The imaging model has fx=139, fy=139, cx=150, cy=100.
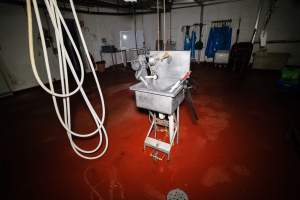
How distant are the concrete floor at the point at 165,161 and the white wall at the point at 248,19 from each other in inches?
128

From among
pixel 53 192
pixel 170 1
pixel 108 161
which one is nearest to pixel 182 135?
pixel 108 161

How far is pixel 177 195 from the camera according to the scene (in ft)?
4.47

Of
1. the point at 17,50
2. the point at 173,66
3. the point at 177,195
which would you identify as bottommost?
the point at 177,195

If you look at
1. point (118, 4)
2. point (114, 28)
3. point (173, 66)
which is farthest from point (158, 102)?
point (114, 28)

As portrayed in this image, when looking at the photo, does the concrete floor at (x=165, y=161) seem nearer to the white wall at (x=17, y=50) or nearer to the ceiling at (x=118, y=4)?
the white wall at (x=17, y=50)

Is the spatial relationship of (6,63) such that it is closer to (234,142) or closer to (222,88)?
(234,142)

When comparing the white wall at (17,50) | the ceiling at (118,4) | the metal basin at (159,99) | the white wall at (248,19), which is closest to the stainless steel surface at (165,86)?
the metal basin at (159,99)

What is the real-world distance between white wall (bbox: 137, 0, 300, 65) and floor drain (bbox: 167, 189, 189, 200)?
6.33 m

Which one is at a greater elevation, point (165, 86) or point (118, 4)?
point (118, 4)

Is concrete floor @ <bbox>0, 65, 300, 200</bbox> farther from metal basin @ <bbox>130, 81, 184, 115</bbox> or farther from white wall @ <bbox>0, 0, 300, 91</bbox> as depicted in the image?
white wall @ <bbox>0, 0, 300, 91</bbox>

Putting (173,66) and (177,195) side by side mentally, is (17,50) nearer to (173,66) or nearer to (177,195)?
(173,66)

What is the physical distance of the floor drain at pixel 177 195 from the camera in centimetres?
134

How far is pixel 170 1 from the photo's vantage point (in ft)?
17.3

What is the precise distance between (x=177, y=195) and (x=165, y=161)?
42 centimetres
